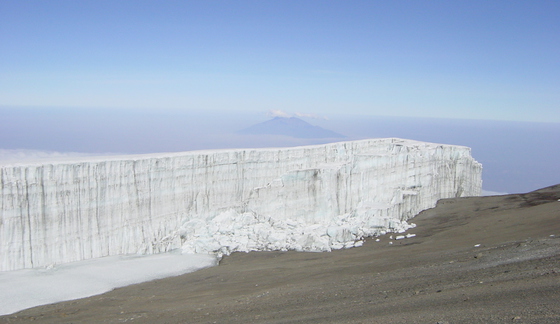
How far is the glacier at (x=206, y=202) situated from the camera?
1884 centimetres

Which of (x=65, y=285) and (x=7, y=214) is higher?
(x=7, y=214)

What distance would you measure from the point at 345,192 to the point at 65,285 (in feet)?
54.7

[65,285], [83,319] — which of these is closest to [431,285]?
[83,319]

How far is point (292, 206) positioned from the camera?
86.9 ft

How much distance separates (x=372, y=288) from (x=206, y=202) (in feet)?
43.0

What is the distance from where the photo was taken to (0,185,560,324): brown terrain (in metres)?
10.1

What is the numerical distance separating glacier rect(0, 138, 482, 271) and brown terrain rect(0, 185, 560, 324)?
8.68 feet

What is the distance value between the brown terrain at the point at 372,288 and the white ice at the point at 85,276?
3.16 ft

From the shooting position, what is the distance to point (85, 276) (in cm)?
1802

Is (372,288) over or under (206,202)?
under

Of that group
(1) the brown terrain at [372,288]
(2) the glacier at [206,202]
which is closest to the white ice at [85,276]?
(2) the glacier at [206,202]

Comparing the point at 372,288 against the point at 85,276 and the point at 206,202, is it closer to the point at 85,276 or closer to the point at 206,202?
the point at 85,276

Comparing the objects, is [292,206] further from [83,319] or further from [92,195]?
[83,319]

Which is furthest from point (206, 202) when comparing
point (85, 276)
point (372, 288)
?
point (372, 288)
